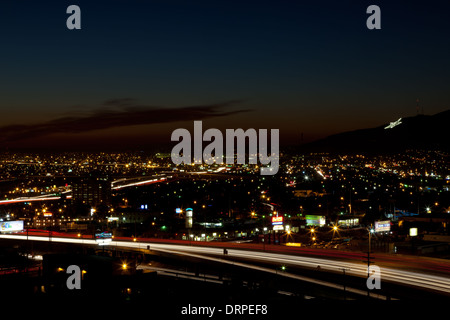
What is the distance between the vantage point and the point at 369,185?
98.8 m

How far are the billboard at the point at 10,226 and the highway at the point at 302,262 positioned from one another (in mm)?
7058

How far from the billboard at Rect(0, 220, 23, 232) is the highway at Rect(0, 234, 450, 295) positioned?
706cm

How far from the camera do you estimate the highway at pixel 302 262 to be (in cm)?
1571

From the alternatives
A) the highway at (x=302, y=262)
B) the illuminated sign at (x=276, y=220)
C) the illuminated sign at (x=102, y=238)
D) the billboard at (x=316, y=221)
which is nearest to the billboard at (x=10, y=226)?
the highway at (x=302, y=262)

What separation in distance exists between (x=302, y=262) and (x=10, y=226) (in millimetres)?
24192

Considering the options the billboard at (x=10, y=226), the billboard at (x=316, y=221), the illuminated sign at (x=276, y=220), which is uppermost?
the illuminated sign at (x=276, y=220)

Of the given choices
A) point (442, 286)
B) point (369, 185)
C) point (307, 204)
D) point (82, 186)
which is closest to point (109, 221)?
point (307, 204)

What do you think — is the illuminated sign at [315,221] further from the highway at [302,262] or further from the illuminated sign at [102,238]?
the illuminated sign at [102,238]

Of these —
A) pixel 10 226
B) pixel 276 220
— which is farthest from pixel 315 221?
pixel 10 226

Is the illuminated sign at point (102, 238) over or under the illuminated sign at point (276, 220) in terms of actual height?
under

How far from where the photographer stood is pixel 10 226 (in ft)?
111

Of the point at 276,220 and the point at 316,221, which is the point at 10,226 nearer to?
the point at 276,220

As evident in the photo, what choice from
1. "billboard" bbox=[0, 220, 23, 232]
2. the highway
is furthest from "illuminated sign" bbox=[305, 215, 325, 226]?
"billboard" bbox=[0, 220, 23, 232]

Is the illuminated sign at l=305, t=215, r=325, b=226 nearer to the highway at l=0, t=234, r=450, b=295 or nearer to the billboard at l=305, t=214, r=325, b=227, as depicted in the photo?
the billboard at l=305, t=214, r=325, b=227
